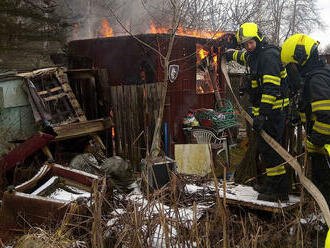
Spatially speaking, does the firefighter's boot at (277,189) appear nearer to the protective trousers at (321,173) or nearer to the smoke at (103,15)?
the protective trousers at (321,173)

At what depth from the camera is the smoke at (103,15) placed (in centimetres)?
1058

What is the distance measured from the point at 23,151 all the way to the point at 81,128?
1.51 m

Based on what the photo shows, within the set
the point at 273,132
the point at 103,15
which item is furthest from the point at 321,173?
the point at 103,15

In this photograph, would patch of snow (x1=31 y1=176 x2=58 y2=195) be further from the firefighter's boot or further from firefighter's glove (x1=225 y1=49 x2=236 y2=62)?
firefighter's glove (x1=225 y1=49 x2=236 y2=62)

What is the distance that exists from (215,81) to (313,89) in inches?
317

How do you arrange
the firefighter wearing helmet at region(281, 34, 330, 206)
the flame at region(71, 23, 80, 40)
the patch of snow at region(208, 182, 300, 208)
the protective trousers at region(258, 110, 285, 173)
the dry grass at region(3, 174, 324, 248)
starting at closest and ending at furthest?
the dry grass at region(3, 174, 324, 248), the firefighter wearing helmet at region(281, 34, 330, 206), the patch of snow at region(208, 182, 300, 208), the protective trousers at region(258, 110, 285, 173), the flame at region(71, 23, 80, 40)

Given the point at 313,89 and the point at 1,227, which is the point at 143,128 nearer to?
the point at 1,227

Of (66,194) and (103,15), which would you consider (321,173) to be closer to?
(66,194)

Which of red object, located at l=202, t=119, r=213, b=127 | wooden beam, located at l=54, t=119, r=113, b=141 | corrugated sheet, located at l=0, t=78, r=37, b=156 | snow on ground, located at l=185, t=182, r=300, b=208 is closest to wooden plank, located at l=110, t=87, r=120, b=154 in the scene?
wooden beam, located at l=54, t=119, r=113, b=141

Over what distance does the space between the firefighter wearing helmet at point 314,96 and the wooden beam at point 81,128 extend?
5.02 metres

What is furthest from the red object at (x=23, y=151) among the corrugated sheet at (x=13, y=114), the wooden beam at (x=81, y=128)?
the corrugated sheet at (x=13, y=114)

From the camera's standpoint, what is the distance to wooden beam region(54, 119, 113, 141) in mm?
7025

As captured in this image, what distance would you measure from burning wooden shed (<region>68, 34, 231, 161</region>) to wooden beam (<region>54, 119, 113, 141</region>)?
1.43ft

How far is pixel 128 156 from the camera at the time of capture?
8266 mm
